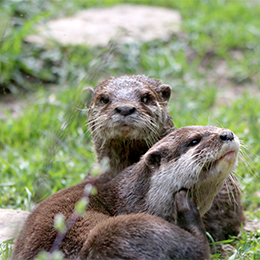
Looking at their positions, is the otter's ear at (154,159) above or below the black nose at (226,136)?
below

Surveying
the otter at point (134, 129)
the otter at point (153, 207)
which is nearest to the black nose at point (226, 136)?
the otter at point (153, 207)

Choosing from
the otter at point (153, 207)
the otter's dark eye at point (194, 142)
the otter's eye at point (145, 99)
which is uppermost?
the otter's dark eye at point (194, 142)

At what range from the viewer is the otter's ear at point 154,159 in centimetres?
328

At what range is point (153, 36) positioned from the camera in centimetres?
874

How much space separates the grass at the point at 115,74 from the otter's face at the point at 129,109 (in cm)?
49

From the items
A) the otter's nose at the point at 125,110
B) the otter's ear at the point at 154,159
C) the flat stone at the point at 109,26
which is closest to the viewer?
the otter's ear at the point at 154,159

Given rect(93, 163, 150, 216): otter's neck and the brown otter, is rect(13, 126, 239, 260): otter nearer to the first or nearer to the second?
rect(93, 163, 150, 216): otter's neck

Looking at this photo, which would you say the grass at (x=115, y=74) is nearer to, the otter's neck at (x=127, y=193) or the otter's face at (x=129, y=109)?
the otter's face at (x=129, y=109)

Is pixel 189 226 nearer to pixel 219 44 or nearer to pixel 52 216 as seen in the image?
pixel 52 216

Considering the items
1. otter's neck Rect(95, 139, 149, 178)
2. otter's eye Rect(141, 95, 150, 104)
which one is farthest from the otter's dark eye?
otter's eye Rect(141, 95, 150, 104)

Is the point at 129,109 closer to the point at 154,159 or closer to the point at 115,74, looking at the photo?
the point at 154,159

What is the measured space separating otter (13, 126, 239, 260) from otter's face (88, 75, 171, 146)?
469mm

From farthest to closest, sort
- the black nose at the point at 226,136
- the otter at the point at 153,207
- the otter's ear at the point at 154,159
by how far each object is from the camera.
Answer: the otter's ear at the point at 154,159, the black nose at the point at 226,136, the otter at the point at 153,207

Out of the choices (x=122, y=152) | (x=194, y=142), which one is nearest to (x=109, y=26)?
(x=122, y=152)
